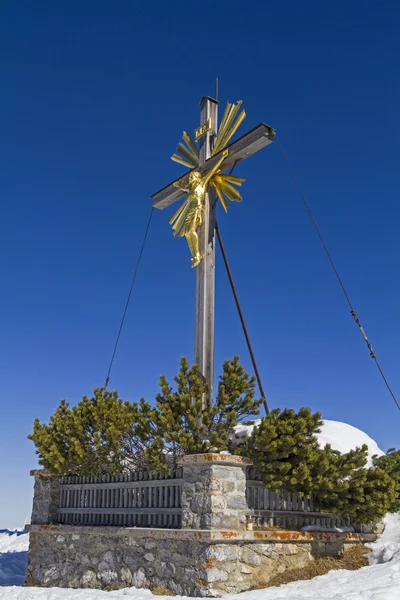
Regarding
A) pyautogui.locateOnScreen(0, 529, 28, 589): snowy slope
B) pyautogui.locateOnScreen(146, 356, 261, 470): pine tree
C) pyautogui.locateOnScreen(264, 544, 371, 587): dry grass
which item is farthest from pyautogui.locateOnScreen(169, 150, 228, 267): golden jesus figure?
pyautogui.locateOnScreen(0, 529, 28, 589): snowy slope

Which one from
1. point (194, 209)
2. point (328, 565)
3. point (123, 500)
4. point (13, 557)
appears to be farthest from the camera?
point (13, 557)

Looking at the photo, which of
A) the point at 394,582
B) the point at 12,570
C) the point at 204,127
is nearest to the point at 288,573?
the point at 394,582

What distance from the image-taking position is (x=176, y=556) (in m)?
8.11

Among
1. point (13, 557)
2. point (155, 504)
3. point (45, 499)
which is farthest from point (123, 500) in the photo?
point (13, 557)

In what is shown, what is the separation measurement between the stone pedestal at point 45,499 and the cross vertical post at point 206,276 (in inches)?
154

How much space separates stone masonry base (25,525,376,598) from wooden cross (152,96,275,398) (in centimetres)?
238

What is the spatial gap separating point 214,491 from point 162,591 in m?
1.50

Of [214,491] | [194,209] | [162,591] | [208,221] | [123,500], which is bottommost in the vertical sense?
[162,591]

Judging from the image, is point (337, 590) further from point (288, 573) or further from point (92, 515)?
point (92, 515)

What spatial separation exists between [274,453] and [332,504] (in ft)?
4.75

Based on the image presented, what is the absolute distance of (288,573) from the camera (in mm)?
8320

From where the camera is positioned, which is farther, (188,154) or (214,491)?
(188,154)

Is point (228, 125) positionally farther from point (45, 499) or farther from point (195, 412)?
point (45, 499)

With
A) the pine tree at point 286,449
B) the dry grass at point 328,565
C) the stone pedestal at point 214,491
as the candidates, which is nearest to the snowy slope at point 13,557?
the stone pedestal at point 214,491
